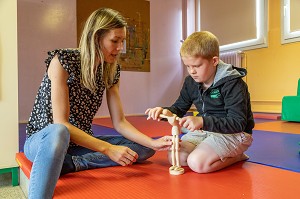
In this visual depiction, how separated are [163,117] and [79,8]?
3.61 metres

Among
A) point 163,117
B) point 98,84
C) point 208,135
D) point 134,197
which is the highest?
point 98,84

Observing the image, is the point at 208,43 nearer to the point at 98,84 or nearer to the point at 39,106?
the point at 98,84

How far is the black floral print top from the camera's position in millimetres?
1153

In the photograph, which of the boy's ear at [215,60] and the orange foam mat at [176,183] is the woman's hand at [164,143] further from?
the boy's ear at [215,60]

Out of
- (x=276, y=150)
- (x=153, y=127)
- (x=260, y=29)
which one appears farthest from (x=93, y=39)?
(x=260, y=29)

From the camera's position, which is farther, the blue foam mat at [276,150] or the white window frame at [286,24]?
the white window frame at [286,24]

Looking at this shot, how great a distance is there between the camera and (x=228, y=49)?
4.49 meters

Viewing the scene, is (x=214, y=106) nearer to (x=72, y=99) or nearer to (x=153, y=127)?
(x=72, y=99)

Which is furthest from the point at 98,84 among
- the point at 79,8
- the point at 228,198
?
the point at 79,8

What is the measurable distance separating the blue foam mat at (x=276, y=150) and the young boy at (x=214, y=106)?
0.58ft

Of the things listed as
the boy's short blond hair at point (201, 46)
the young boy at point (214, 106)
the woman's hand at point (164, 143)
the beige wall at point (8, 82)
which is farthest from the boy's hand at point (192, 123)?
the beige wall at point (8, 82)

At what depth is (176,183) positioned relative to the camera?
101 cm

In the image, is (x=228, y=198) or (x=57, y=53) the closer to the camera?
(x=228, y=198)

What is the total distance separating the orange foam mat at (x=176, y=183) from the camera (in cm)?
91
